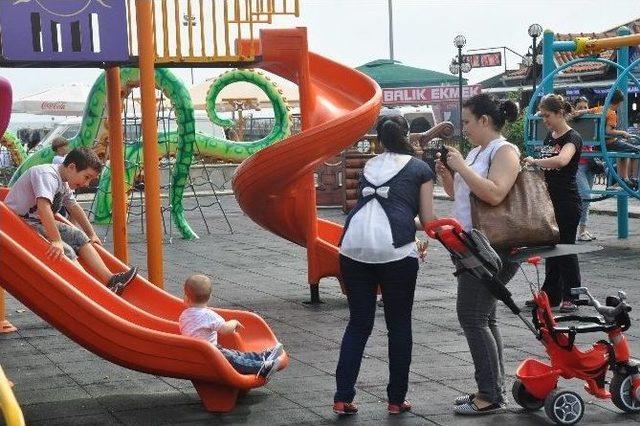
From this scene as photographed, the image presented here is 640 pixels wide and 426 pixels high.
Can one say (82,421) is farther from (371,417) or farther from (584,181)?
(584,181)

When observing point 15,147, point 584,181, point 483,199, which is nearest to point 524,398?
point 483,199

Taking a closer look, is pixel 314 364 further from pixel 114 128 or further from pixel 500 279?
pixel 114 128

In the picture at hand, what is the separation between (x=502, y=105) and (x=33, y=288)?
2815 mm

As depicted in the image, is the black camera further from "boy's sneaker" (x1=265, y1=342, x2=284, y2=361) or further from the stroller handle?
"boy's sneaker" (x1=265, y1=342, x2=284, y2=361)

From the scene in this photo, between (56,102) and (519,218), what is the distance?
3142 centimetres

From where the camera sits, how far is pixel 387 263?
22.5 feet

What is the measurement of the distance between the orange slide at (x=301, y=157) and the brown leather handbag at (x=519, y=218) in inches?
171

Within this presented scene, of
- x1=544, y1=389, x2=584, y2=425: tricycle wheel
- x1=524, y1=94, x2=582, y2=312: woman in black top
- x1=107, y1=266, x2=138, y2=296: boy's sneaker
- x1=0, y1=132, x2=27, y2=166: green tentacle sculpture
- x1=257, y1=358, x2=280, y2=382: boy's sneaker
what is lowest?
x1=0, y1=132, x2=27, y2=166: green tentacle sculpture

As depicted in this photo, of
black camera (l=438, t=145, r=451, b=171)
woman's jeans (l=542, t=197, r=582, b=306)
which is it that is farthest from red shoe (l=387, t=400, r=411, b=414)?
woman's jeans (l=542, t=197, r=582, b=306)

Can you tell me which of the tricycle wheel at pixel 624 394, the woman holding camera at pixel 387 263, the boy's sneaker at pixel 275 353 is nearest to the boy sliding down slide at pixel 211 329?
the boy's sneaker at pixel 275 353

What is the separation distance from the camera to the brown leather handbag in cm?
674

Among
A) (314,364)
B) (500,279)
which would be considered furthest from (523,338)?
(500,279)

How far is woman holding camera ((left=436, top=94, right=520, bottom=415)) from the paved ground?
0.48 ft

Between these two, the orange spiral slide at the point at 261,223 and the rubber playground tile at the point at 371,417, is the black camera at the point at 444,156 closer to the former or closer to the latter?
the rubber playground tile at the point at 371,417
